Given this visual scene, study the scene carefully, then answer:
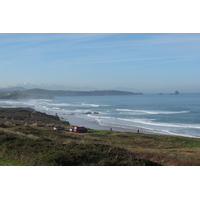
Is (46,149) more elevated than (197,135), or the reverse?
(46,149)

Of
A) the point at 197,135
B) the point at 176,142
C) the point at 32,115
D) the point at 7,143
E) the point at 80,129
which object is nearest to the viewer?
the point at 7,143

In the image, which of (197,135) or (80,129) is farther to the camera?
(197,135)

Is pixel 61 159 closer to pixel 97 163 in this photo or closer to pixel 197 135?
pixel 97 163

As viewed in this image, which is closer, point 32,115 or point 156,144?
point 156,144

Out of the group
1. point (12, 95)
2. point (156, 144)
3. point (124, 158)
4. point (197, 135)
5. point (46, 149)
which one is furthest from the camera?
point (12, 95)

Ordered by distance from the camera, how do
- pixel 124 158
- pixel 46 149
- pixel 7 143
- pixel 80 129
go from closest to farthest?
1. pixel 124 158
2. pixel 46 149
3. pixel 7 143
4. pixel 80 129

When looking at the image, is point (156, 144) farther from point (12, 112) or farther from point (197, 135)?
point (12, 112)

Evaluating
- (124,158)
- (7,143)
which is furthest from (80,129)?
(124,158)

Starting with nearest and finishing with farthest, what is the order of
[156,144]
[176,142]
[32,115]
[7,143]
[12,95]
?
[7,143], [156,144], [176,142], [32,115], [12,95]

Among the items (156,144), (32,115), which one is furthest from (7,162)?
(32,115)
